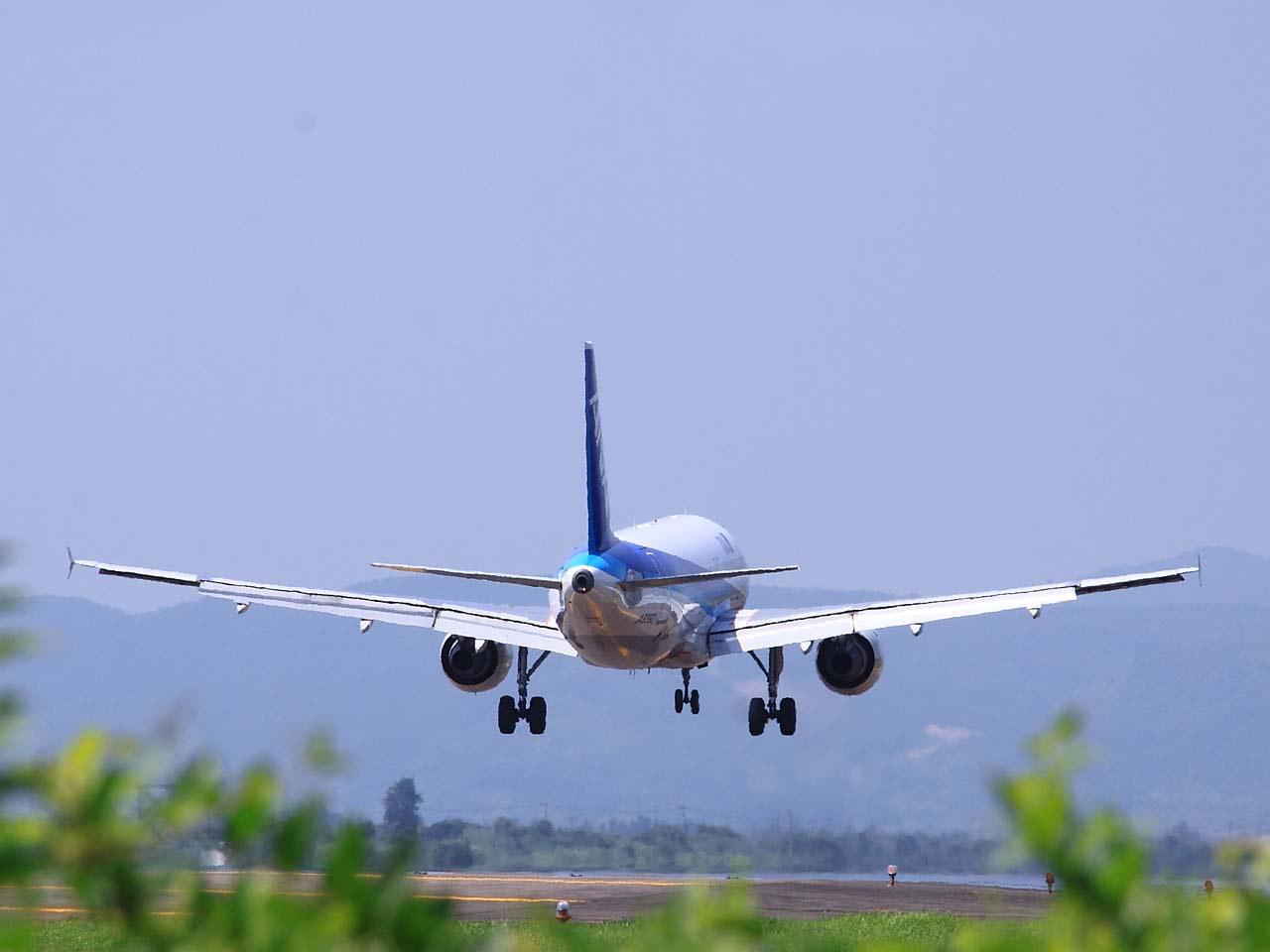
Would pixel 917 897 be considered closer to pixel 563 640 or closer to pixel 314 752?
pixel 563 640

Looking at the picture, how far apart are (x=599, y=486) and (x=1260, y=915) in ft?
177

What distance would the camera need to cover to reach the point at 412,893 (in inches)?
152

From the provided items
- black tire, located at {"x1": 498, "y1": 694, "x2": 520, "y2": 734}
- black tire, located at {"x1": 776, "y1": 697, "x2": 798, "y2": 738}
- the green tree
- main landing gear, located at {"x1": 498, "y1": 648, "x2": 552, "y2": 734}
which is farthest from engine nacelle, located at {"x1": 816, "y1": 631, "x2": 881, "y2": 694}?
the green tree

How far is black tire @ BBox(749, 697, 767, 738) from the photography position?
63.5 meters

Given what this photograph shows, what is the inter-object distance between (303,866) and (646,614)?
51049 mm

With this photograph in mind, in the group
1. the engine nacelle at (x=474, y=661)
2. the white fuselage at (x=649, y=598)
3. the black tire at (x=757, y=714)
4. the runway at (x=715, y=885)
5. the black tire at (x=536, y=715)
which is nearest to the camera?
the runway at (x=715, y=885)

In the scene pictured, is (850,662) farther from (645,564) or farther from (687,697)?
(645,564)

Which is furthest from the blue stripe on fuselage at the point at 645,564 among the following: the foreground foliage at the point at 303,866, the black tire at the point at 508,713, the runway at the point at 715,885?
the foreground foliage at the point at 303,866

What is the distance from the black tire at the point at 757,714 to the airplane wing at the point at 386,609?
Answer: 555cm

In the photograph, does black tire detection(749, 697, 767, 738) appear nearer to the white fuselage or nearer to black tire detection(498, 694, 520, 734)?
the white fuselage

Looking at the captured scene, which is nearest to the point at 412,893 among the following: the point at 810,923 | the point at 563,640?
the point at 810,923

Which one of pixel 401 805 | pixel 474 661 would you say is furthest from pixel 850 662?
pixel 401 805

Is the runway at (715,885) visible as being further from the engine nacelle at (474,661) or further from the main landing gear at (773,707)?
the engine nacelle at (474,661)

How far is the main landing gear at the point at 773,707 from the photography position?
6369 cm
